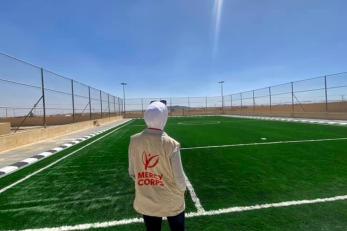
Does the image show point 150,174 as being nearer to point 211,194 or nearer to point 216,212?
point 216,212

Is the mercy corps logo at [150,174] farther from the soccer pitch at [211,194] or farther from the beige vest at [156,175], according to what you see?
the soccer pitch at [211,194]

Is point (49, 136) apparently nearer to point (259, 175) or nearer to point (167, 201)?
point (259, 175)

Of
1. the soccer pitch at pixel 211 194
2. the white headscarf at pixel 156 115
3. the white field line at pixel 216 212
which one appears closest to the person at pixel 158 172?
the white headscarf at pixel 156 115

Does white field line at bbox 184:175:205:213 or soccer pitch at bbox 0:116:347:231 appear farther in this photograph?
white field line at bbox 184:175:205:213

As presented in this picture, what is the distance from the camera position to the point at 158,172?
2400 mm

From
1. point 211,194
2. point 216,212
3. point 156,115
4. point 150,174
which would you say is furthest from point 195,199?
point 156,115

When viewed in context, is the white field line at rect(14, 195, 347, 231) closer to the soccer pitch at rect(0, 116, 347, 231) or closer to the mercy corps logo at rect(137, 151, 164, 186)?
the soccer pitch at rect(0, 116, 347, 231)

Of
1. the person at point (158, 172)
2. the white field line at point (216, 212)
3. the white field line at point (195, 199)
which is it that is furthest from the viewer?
the white field line at point (195, 199)

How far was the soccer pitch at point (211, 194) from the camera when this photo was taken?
12.9 ft

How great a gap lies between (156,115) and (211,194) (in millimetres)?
2977

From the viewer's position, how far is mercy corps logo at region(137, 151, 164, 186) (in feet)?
7.80

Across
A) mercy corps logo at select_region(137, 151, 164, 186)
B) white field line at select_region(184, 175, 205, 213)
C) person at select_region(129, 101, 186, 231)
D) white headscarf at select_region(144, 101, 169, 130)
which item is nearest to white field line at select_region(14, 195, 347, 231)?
Answer: white field line at select_region(184, 175, 205, 213)

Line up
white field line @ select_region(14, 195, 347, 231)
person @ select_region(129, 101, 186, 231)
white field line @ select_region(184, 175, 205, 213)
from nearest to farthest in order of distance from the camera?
person @ select_region(129, 101, 186, 231), white field line @ select_region(14, 195, 347, 231), white field line @ select_region(184, 175, 205, 213)

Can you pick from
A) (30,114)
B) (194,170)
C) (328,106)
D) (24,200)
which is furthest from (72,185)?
(328,106)
